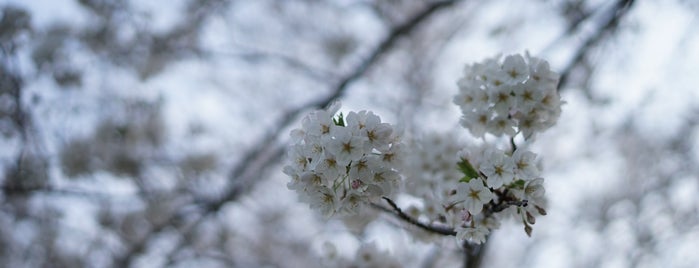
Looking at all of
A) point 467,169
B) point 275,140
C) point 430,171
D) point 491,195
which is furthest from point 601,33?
point 275,140

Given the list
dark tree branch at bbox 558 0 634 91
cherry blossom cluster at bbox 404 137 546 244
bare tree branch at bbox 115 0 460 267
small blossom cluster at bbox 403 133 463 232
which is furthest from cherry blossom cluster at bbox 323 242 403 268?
bare tree branch at bbox 115 0 460 267

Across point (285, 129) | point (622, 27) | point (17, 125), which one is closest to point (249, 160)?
point (285, 129)

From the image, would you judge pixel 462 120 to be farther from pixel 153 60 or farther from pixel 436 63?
pixel 436 63

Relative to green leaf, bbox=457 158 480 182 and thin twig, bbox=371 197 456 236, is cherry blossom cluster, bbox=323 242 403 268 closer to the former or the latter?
thin twig, bbox=371 197 456 236

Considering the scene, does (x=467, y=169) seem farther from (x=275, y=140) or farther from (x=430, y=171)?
(x=275, y=140)

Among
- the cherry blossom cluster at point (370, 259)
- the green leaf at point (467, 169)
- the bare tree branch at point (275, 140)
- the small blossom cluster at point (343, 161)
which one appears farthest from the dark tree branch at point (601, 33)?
the small blossom cluster at point (343, 161)

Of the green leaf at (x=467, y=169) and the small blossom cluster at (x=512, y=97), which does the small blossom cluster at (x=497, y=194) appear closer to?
the green leaf at (x=467, y=169)
